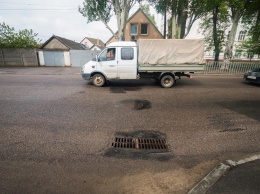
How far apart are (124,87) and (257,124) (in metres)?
6.35

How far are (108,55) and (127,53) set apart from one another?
3.52 ft

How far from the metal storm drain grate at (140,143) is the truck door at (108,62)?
549 cm

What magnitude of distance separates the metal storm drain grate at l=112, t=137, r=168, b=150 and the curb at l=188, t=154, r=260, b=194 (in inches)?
43.8

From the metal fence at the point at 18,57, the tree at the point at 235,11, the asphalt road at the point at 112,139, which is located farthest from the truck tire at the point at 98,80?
the metal fence at the point at 18,57

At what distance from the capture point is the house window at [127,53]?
8539 mm

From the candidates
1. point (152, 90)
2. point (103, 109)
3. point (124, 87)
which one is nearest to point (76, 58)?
point (124, 87)

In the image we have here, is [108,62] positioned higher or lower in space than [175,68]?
higher

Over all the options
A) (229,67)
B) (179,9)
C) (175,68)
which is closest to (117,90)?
(175,68)

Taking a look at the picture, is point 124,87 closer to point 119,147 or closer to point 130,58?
point 130,58

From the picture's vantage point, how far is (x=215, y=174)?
2766mm

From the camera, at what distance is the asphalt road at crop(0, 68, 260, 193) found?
8.72ft

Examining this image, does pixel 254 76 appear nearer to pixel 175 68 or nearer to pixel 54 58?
pixel 175 68

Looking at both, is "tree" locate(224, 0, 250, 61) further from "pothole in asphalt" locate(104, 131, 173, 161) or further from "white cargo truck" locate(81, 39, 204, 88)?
"pothole in asphalt" locate(104, 131, 173, 161)

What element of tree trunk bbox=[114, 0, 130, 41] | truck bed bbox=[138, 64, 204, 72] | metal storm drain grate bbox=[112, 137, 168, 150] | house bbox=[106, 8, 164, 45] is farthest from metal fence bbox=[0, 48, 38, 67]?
metal storm drain grate bbox=[112, 137, 168, 150]
